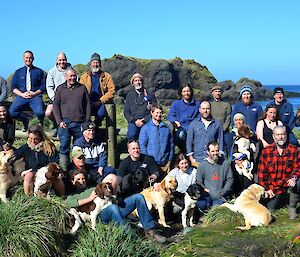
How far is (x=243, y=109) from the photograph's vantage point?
8.68 metres

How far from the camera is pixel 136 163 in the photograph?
7.88m

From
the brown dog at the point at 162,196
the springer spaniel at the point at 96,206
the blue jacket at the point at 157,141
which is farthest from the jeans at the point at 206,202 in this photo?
the springer spaniel at the point at 96,206

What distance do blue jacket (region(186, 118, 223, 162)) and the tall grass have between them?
269 cm

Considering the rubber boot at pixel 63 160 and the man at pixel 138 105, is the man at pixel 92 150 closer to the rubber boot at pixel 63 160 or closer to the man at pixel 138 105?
the rubber boot at pixel 63 160

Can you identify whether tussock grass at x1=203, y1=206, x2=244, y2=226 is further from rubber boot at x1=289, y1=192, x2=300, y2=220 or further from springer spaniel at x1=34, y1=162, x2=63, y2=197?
springer spaniel at x1=34, y1=162, x2=63, y2=197

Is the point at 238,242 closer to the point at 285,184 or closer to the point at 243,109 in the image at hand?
→ the point at 285,184

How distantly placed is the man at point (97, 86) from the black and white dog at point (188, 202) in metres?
2.17

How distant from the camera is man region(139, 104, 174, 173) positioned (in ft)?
27.0

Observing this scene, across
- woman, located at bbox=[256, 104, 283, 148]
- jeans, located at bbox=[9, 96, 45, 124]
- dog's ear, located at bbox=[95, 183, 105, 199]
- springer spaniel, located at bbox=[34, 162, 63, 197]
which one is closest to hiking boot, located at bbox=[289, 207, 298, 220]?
woman, located at bbox=[256, 104, 283, 148]

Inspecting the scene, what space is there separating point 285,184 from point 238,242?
6.07 ft

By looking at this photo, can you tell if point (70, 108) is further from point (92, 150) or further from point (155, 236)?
point (155, 236)

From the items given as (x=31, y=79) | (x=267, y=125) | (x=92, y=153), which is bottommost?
(x=92, y=153)

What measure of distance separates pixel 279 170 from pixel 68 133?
3.44 metres

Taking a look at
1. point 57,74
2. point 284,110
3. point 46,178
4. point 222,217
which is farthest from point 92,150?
point 284,110
